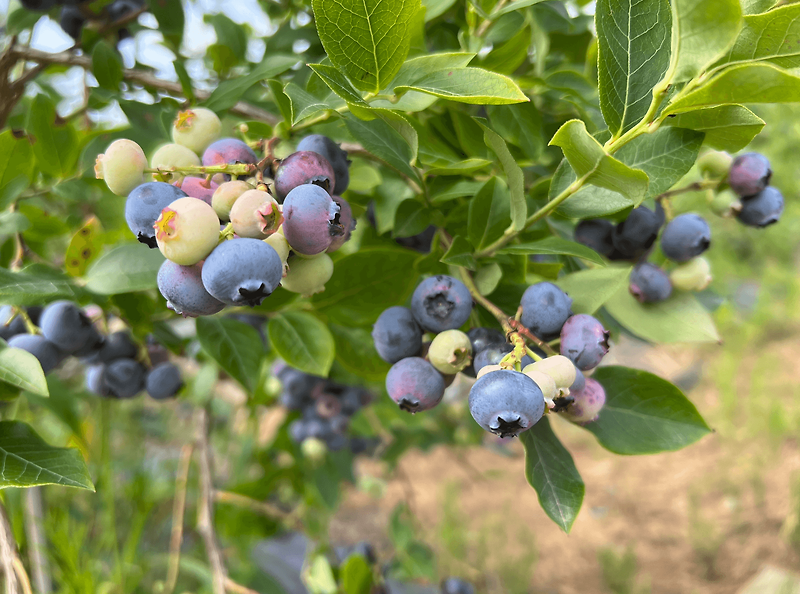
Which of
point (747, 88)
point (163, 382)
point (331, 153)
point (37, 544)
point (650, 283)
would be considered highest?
point (747, 88)

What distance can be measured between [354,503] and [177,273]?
3519 millimetres

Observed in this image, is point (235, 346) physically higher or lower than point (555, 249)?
lower

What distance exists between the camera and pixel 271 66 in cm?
67

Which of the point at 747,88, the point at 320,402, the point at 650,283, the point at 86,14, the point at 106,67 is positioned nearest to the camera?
the point at 747,88

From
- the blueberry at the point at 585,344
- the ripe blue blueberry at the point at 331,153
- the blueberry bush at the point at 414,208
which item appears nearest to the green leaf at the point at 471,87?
the blueberry bush at the point at 414,208

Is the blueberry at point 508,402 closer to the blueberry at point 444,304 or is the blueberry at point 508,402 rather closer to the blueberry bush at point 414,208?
the blueberry bush at point 414,208

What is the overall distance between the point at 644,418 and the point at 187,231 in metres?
0.53

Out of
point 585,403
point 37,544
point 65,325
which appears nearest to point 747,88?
point 585,403

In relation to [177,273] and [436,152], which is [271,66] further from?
[177,273]

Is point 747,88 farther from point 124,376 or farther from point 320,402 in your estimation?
point 320,402

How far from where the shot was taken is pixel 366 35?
47 centimetres

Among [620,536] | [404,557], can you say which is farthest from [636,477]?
[404,557]

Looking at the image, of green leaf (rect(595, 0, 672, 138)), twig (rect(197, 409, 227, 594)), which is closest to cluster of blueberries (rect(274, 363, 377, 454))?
twig (rect(197, 409, 227, 594))

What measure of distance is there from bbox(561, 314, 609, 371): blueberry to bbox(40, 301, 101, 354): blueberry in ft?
2.04
